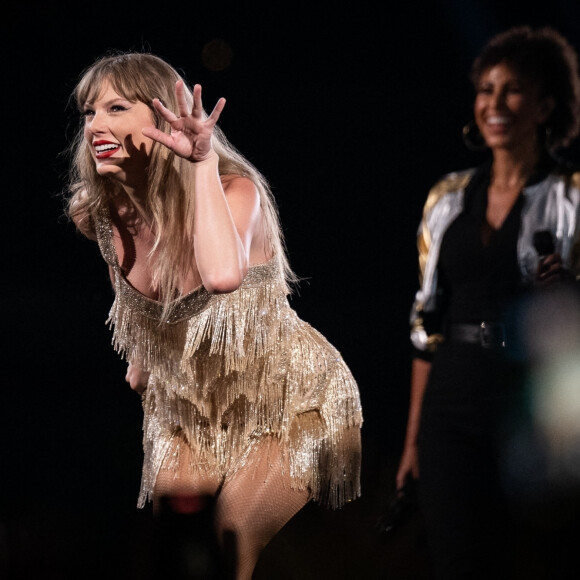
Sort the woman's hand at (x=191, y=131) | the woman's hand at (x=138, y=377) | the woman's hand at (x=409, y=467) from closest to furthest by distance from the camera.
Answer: the woman's hand at (x=191, y=131)
the woman's hand at (x=409, y=467)
the woman's hand at (x=138, y=377)

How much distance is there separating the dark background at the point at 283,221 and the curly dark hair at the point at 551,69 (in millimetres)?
981

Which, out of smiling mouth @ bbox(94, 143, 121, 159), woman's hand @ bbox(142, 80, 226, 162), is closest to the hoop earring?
woman's hand @ bbox(142, 80, 226, 162)

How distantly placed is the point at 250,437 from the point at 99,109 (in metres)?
0.86

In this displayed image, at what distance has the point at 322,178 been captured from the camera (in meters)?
3.35

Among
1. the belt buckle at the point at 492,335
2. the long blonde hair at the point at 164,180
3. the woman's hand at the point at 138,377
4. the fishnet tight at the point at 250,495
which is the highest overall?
the long blonde hair at the point at 164,180

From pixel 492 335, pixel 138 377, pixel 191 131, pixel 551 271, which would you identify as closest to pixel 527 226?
pixel 551 271

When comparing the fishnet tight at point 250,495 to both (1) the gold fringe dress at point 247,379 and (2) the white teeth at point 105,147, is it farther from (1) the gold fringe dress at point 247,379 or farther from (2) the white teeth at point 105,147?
(2) the white teeth at point 105,147

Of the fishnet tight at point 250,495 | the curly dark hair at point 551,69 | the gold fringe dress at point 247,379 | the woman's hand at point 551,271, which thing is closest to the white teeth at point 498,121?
the curly dark hair at point 551,69

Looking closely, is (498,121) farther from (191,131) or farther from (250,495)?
(250,495)

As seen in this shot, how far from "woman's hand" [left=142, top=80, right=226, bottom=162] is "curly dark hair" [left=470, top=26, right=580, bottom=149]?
2.49 ft

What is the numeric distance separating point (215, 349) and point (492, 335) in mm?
623

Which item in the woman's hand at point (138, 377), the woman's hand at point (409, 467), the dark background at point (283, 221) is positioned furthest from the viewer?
the dark background at point (283, 221)

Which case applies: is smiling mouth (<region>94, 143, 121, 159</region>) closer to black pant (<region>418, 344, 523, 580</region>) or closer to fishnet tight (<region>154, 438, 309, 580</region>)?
fishnet tight (<region>154, 438, 309, 580</region>)

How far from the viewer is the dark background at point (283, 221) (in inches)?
122
